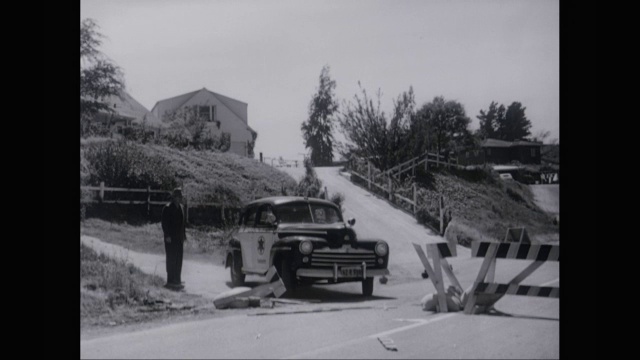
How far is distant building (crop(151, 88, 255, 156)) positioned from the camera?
132 inches

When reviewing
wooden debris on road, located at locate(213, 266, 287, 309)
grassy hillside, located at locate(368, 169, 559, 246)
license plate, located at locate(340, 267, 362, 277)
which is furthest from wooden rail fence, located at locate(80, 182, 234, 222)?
grassy hillside, located at locate(368, 169, 559, 246)

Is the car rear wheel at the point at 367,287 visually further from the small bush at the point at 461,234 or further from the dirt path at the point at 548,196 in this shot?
the dirt path at the point at 548,196

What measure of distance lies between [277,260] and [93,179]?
3.39 ft

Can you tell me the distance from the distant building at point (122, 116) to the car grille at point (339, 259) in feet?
3.49

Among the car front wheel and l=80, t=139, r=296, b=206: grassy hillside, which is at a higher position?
l=80, t=139, r=296, b=206: grassy hillside

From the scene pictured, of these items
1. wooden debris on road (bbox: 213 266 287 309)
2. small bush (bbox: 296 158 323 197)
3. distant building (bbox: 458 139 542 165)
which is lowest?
wooden debris on road (bbox: 213 266 287 309)


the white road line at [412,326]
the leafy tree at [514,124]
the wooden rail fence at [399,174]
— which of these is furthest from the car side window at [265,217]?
the leafy tree at [514,124]

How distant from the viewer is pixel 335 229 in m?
3.32

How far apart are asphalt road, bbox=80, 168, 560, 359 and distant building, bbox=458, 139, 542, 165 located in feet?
1.55

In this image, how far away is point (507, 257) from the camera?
11.0ft

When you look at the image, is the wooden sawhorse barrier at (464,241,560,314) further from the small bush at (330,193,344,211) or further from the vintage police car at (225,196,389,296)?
the small bush at (330,193,344,211)

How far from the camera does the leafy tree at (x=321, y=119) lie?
3.35 meters
